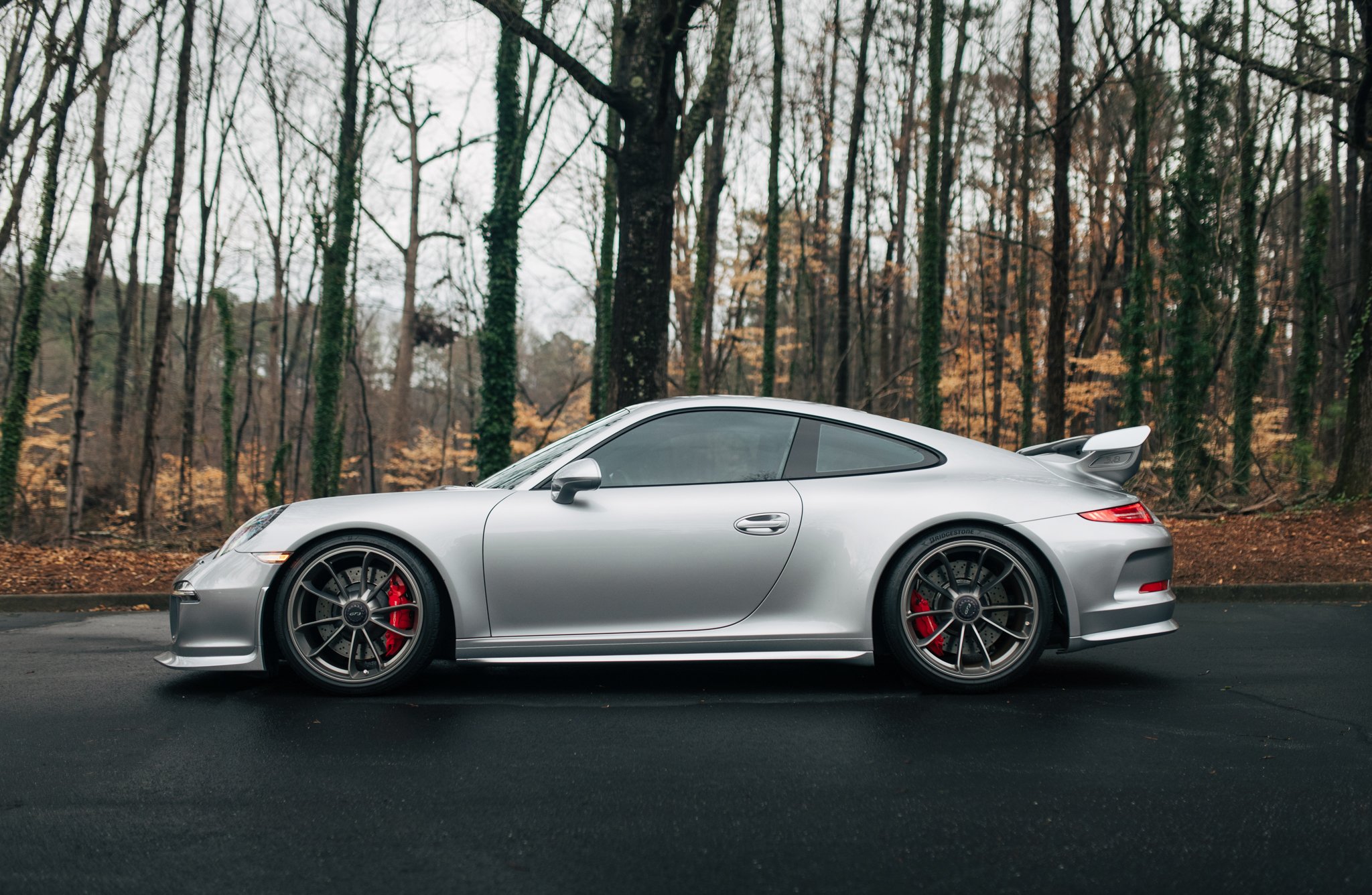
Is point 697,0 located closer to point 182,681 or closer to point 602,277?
point 182,681

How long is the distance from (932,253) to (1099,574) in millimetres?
16803

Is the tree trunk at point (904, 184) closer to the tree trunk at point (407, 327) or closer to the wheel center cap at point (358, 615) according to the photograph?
the tree trunk at point (407, 327)

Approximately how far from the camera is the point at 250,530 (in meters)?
4.70

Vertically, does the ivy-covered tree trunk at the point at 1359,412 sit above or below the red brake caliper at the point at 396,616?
above

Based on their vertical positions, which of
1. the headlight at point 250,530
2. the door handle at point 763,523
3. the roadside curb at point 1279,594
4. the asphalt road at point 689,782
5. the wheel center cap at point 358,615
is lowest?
the asphalt road at point 689,782

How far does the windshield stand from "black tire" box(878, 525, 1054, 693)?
150cm

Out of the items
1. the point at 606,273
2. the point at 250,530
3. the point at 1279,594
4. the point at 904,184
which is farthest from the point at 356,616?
the point at 904,184

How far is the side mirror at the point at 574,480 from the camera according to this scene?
172 inches

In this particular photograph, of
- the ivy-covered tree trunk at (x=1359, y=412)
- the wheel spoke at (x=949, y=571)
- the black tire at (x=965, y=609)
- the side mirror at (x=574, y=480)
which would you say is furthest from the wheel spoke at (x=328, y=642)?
the ivy-covered tree trunk at (x=1359, y=412)

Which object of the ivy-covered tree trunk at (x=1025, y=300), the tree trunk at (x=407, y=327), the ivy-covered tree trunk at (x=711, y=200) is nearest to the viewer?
the ivy-covered tree trunk at (x=1025, y=300)

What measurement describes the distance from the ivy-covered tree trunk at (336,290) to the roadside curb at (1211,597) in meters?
14.1

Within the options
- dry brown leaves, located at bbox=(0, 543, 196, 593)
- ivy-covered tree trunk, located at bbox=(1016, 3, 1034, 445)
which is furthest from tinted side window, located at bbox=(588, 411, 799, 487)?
ivy-covered tree trunk, located at bbox=(1016, 3, 1034, 445)

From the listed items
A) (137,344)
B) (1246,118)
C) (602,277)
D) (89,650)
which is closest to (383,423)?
(137,344)

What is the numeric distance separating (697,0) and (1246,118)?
404 inches
